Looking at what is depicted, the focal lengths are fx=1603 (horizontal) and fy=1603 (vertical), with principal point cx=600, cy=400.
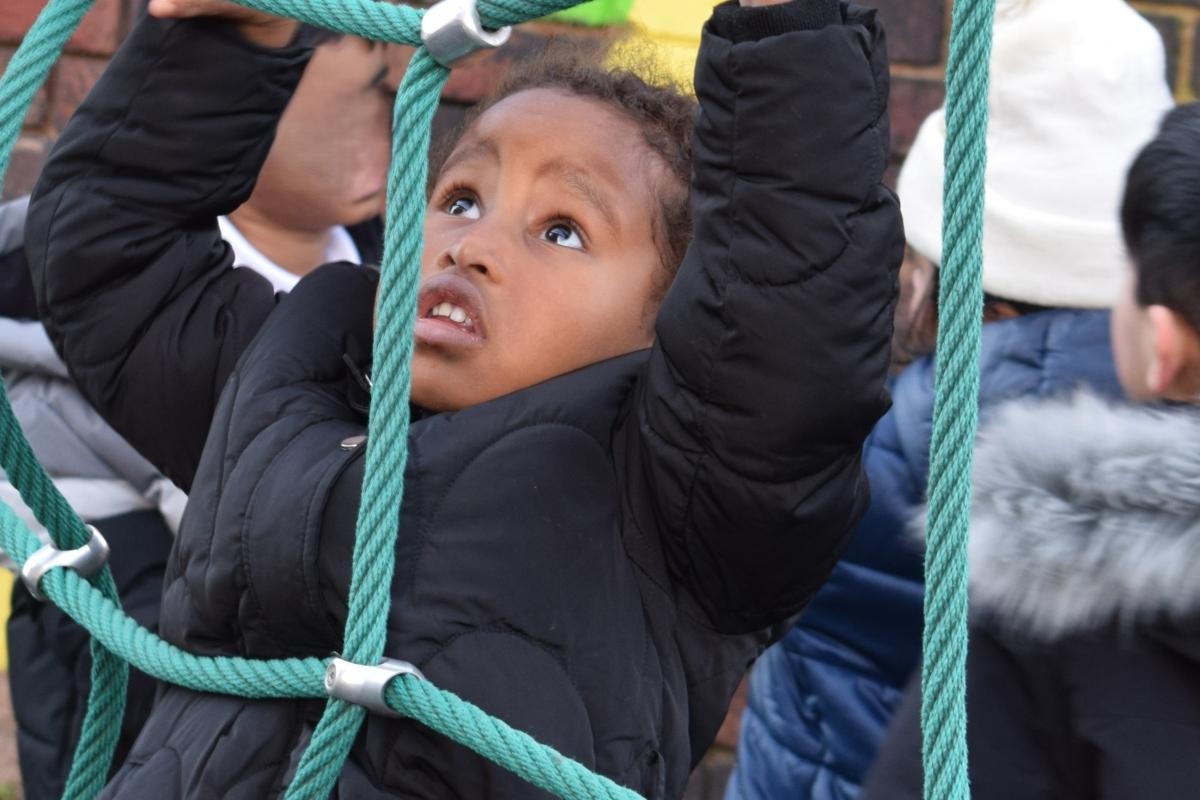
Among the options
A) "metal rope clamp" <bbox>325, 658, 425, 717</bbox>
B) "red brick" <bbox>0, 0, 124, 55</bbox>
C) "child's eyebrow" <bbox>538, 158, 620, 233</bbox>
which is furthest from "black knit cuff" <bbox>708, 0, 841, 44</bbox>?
"red brick" <bbox>0, 0, 124, 55</bbox>

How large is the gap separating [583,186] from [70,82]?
5.24 feet

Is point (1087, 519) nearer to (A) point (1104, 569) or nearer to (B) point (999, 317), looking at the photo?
(A) point (1104, 569)

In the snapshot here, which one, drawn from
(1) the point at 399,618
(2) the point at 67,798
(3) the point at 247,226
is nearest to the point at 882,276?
(1) the point at 399,618

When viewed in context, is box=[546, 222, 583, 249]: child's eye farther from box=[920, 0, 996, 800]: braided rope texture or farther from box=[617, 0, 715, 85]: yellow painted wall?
box=[617, 0, 715, 85]: yellow painted wall

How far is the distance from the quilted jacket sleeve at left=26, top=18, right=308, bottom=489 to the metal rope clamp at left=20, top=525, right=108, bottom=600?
0.40ft

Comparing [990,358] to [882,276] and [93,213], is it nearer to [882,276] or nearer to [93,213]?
[882,276]

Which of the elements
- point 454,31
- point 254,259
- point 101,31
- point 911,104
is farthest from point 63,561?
point 911,104

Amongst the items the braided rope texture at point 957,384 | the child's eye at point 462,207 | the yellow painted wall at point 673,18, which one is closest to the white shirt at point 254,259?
the child's eye at point 462,207

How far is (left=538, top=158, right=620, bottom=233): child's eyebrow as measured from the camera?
1.16 m

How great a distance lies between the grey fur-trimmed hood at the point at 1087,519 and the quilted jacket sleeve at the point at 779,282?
0.17 m

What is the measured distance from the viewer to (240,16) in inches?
49.5

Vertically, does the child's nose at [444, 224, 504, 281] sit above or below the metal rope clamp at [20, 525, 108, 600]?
above

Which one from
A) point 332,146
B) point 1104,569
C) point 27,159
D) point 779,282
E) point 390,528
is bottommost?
point 27,159

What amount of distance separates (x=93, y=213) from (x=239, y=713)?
1.42 feet
